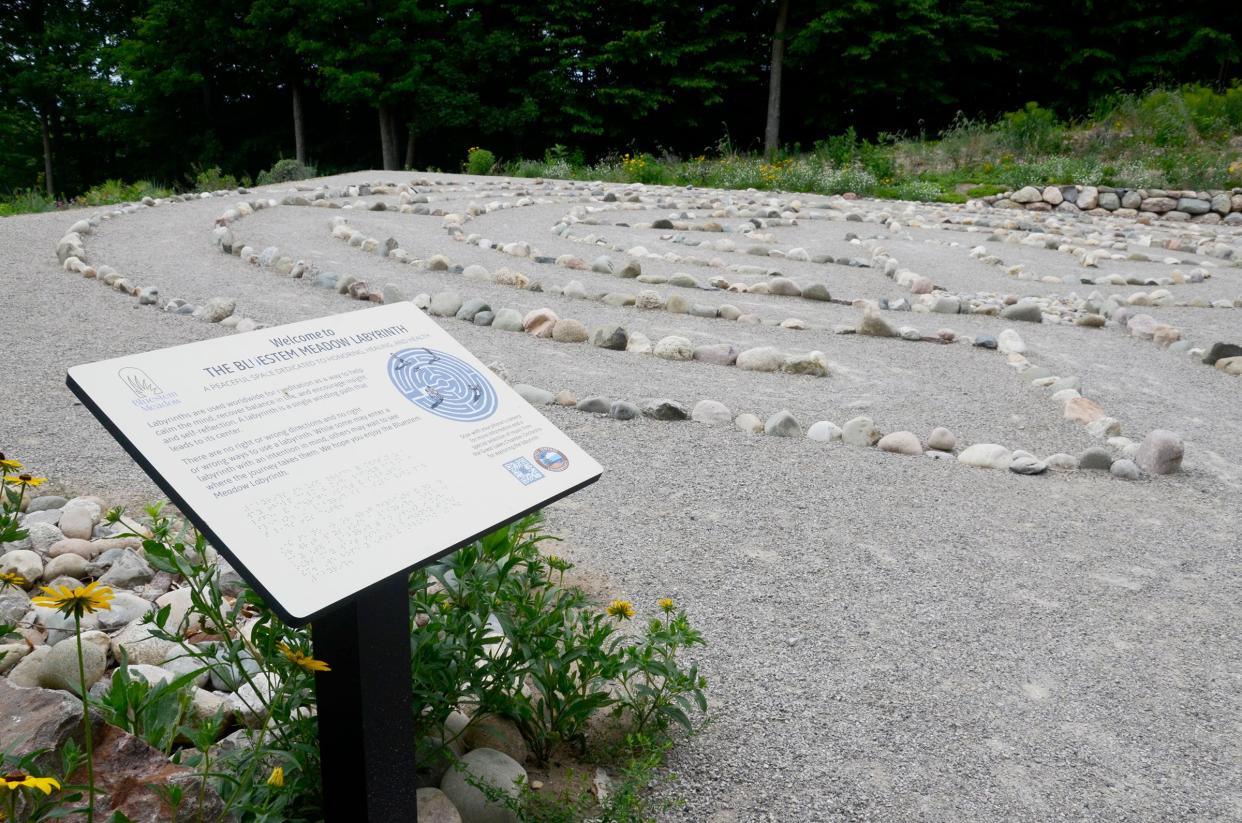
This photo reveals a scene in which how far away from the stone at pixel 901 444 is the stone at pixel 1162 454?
937mm

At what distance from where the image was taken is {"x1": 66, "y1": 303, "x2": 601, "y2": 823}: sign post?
1.60 meters

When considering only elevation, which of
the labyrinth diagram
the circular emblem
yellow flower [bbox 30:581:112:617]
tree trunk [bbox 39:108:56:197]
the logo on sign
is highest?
the logo on sign

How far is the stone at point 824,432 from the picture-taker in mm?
4469

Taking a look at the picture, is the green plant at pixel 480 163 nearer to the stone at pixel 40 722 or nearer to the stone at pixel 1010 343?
the stone at pixel 1010 343

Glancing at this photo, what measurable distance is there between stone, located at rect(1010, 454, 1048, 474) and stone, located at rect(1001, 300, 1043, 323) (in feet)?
10.6

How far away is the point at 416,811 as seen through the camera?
1.84 m

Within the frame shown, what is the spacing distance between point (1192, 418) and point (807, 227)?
700cm

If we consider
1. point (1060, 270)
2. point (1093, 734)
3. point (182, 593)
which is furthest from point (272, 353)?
point (1060, 270)

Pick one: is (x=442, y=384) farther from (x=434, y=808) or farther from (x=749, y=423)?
(x=749, y=423)

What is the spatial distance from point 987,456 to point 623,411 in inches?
64.8

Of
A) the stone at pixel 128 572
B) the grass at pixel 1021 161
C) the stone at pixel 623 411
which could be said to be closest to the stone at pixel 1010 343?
the stone at pixel 623 411

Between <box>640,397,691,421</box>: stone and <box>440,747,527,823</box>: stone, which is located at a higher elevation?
<box>440,747,527,823</box>: stone

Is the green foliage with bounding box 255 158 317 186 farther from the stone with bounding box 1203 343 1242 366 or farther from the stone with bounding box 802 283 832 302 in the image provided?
the stone with bounding box 1203 343 1242 366

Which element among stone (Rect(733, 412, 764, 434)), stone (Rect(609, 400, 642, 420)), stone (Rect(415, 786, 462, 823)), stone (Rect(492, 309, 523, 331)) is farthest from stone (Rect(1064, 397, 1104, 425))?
stone (Rect(415, 786, 462, 823))
